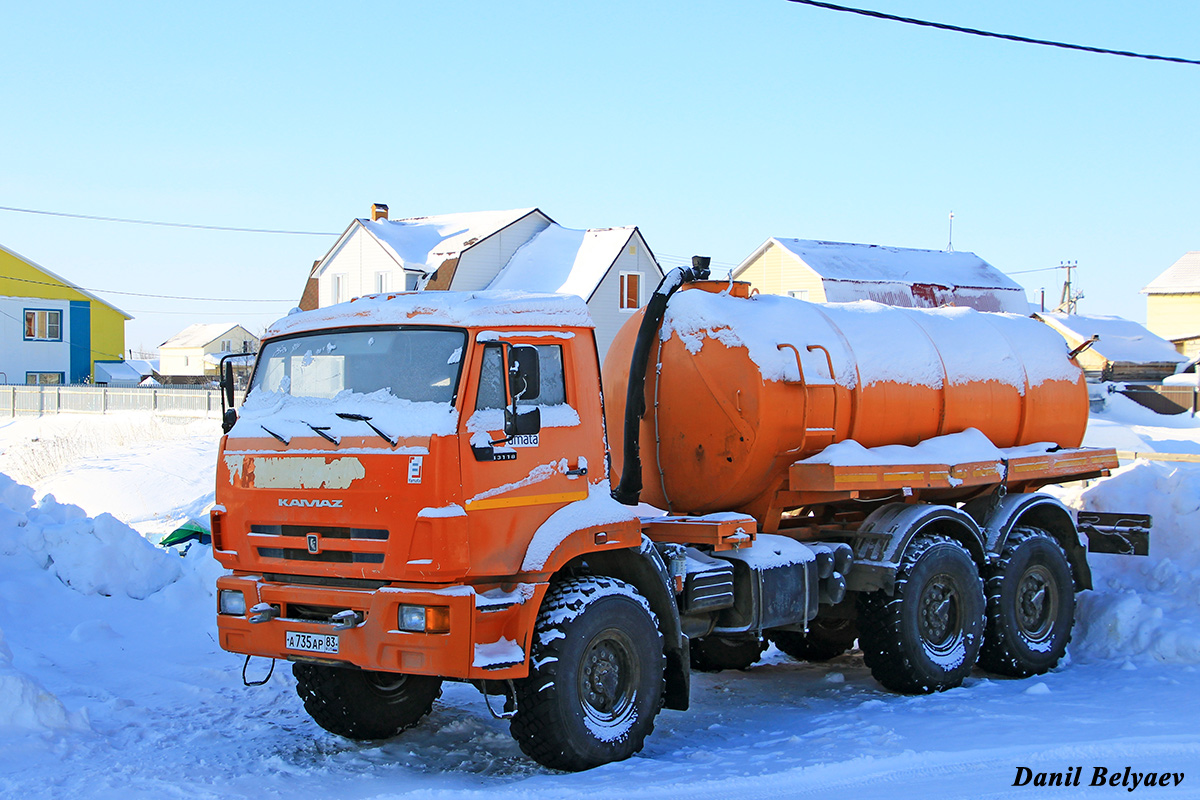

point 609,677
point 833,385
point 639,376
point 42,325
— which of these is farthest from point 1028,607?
point 42,325

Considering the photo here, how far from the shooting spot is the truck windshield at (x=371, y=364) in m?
6.52

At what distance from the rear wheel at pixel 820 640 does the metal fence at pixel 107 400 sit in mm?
26209

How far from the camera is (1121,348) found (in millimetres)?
54000

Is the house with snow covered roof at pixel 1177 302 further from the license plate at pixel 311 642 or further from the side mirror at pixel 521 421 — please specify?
the license plate at pixel 311 642

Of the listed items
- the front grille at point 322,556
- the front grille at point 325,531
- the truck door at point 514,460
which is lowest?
the front grille at point 322,556

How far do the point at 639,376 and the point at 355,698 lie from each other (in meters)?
3.20

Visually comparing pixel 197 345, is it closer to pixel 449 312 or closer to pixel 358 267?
pixel 358 267

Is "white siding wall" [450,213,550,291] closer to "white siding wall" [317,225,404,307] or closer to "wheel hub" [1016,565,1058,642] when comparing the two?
"white siding wall" [317,225,404,307]

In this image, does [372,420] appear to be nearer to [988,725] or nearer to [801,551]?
[801,551]

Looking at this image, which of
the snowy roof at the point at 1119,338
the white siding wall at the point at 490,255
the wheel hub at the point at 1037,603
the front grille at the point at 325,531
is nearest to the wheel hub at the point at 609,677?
the front grille at the point at 325,531

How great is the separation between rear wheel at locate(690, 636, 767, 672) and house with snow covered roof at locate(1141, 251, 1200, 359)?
61.9 metres

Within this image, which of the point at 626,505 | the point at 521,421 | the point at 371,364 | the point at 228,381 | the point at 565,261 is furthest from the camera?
the point at 565,261

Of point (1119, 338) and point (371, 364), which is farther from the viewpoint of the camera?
point (1119, 338)

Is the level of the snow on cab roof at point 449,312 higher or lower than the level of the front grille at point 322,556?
higher
